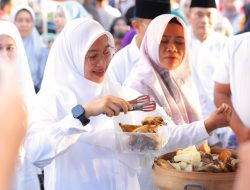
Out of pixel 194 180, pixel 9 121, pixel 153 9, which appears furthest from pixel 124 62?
pixel 9 121

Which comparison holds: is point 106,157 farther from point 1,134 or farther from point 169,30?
point 1,134

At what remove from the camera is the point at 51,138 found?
225 cm

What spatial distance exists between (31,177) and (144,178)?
627mm

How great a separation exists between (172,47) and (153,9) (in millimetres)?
1344

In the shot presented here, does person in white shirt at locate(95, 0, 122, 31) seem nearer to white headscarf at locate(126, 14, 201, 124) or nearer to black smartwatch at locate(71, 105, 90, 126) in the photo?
white headscarf at locate(126, 14, 201, 124)

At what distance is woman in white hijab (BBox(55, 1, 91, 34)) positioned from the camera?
6324 mm

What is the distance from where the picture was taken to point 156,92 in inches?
114

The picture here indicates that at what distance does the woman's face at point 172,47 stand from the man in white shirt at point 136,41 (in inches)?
30.9

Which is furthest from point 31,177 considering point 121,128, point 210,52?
point 210,52

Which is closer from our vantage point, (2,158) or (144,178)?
(2,158)

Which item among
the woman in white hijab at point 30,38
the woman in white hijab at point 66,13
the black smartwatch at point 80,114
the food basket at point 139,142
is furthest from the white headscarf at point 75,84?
the woman in white hijab at point 66,13

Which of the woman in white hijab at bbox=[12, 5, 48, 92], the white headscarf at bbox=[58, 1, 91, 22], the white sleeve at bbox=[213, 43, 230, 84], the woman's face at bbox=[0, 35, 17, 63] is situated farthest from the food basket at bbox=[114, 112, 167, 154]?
the white headscarf at bbox=[58, 1, 91, 22]

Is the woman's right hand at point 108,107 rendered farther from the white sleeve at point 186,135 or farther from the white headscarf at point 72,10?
the white headscarf at point 72,10

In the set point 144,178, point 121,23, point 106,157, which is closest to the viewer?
point 106,157
